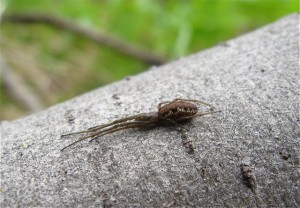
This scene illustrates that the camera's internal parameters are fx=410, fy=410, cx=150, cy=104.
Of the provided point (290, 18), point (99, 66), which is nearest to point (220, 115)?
point (290, 18)

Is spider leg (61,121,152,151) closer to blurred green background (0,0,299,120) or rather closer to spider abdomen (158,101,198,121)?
spider abdomen (158,101,198,121)

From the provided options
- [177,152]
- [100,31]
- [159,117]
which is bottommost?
[177,152]

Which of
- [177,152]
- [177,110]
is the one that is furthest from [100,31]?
[177,152]

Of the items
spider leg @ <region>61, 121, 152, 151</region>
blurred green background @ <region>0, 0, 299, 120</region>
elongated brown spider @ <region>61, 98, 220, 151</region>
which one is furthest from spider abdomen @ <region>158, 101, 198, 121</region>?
blurred green background @ <region>0, 0, 299, 120</region>

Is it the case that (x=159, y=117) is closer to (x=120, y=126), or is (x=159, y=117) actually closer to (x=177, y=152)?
(x=120, y=126)

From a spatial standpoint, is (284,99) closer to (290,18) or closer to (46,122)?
(290,18)

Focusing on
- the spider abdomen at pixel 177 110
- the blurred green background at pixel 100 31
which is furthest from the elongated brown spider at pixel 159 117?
the blurred green background at pixel 100 31

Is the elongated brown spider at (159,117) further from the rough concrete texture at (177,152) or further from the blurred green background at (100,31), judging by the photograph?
the blurred green background at (100,31)
